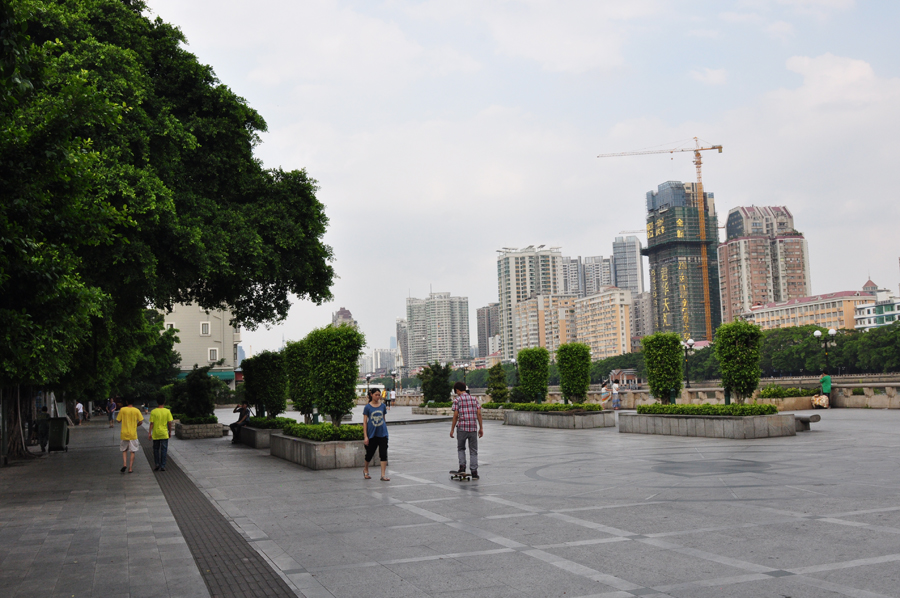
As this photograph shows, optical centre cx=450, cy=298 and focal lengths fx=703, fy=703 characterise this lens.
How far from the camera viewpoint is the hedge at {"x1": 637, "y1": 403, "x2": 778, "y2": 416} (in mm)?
19375

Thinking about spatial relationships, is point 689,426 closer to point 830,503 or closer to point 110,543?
Result: point 830,503

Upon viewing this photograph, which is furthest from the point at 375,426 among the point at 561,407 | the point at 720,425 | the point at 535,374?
the point at 535,374

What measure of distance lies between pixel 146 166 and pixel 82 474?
23.4 ft

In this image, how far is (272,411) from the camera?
24.0 m

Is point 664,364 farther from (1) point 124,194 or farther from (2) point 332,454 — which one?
(1) point 124,194

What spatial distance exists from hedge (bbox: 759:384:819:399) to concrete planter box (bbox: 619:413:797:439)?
1042 cm

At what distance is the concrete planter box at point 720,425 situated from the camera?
751 inches

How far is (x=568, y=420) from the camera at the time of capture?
86.4 ft

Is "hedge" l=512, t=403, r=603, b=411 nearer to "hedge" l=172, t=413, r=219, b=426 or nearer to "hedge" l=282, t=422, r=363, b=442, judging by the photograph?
"hedge" l=282, t=422, r=363, b=442

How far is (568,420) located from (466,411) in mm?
14111

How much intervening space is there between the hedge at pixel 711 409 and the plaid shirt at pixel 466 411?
982cm

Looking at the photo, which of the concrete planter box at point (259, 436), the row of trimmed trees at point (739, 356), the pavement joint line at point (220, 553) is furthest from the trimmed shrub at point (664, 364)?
the pavement joint line at point (220, 553)

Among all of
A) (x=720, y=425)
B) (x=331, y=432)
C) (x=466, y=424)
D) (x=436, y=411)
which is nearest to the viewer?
(x=466, y=424)

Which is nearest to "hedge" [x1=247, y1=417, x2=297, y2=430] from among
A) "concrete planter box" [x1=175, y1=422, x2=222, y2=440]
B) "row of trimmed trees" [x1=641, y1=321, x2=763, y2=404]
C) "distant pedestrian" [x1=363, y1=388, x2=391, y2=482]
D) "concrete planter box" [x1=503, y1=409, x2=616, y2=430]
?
"concrete planter box" [x1=175, y1=422, x2=222, y2=440]
